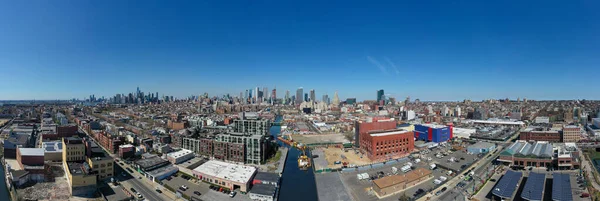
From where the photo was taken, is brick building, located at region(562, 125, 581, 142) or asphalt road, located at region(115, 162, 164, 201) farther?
brick building, located at region(562, 125, 581, 142)

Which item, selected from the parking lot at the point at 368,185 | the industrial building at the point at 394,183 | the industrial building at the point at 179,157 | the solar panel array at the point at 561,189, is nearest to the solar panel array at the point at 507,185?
the solar panel array at the point at 561,189

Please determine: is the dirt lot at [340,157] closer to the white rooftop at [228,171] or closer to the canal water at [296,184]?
the canal water at [296,184]

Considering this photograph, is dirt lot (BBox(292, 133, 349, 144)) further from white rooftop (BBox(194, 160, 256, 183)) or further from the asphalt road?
the asphalt road

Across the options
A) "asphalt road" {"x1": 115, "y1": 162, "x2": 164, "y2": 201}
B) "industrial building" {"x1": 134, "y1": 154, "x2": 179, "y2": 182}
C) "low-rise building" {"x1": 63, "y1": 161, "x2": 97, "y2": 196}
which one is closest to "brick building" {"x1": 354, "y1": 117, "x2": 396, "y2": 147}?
"industrial building" {"x1": 134, "y1": 154, "x2": 179, "y2": 182}

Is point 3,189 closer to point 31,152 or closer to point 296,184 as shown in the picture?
point 31,152

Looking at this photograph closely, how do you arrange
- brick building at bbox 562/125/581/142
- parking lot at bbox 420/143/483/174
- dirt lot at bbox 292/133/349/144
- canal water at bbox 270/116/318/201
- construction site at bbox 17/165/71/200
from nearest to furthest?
construction site at bbox 17/165/71/200
canal water at bbox 270/116/318/201
parking lot at bbox 420/143/483/174
brick building at bbox 562/125/581/142
dirt lot at bbox 292/133/349/144

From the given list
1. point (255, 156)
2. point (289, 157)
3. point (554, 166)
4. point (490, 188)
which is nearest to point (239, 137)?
point (255, 156)
